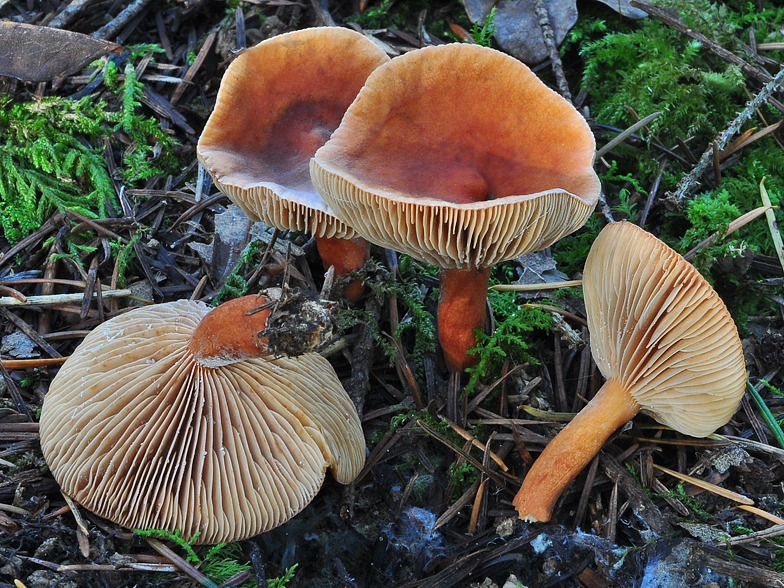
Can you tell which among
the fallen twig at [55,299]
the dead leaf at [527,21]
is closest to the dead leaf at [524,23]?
the dead leaf at [527,21]

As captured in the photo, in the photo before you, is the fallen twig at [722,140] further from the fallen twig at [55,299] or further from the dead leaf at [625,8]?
the fallen twig at [55,299]

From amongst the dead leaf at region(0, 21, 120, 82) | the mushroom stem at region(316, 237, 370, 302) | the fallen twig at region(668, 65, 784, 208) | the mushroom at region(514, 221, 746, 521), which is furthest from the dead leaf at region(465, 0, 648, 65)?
the dead leaf at region(0, 21, 120, 82)

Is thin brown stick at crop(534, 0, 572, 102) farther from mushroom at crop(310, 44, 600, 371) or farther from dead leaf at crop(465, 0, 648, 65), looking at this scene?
mushroom at crop(310, 44, 600, 371)

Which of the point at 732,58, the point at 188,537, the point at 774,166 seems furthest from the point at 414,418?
the point at 732,58

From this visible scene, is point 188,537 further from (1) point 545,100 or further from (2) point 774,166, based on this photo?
(2) point 774,166

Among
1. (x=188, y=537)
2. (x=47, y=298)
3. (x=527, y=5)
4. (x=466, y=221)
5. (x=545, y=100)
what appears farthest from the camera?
(x=527, y=5)

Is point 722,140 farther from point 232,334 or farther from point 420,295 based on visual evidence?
point 232,334

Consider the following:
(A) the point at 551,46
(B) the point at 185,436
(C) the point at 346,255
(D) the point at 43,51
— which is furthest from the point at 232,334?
(A) the point at 551,46
